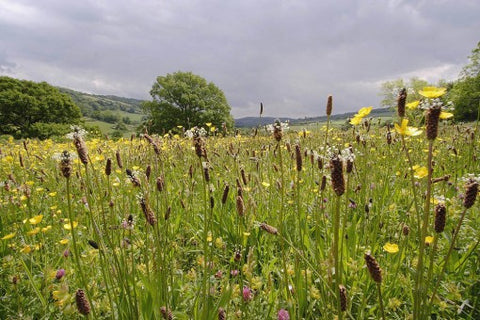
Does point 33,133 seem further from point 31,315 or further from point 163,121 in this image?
point 31,315

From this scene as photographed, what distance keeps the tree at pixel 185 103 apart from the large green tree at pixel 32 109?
1172cm

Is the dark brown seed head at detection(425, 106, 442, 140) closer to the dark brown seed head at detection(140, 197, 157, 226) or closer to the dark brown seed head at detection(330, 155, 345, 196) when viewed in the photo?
the dark brown seed head at detection(330, 155, 345, 196)

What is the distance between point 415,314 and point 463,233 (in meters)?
1.70

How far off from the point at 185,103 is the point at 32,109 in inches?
825

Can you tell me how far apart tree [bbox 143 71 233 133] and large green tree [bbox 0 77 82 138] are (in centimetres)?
1172

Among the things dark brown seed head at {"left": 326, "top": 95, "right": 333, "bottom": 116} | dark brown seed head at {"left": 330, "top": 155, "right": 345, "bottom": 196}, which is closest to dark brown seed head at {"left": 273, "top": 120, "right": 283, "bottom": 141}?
dark brown seed head at {"left": 330, "top": 155, "right": 345, "bottom": 196}

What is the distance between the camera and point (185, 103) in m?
45.1

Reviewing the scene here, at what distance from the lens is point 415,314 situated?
1031 millimetres

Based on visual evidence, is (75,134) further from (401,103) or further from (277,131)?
(401,103)

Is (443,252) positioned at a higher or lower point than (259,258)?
higher

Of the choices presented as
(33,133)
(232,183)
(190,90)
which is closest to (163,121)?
(190,90)

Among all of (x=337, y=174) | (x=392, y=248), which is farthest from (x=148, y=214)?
(x=392, y=248)

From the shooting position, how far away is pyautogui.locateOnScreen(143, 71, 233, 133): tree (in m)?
43.5

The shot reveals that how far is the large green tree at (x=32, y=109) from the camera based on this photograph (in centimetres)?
3812
